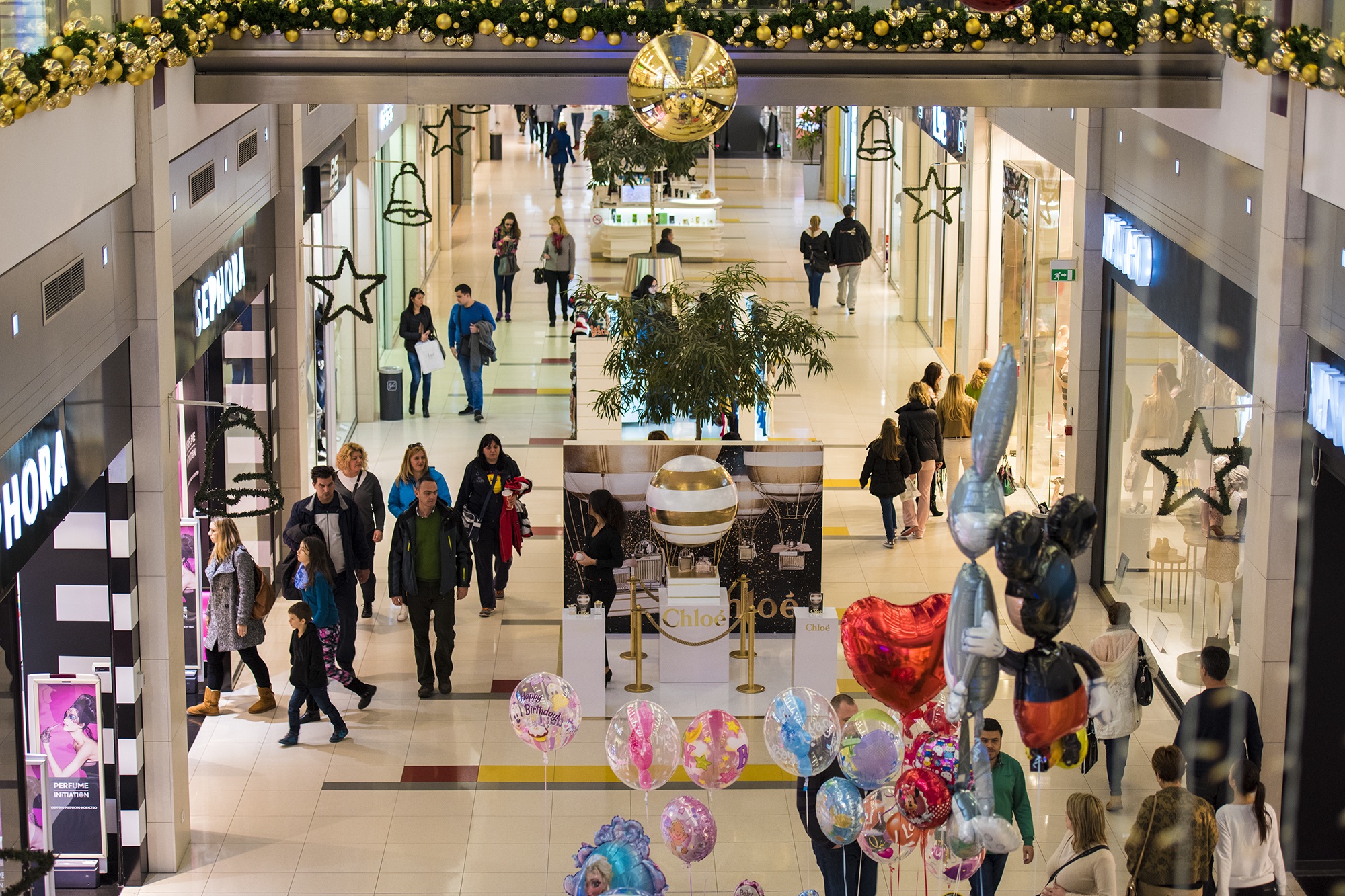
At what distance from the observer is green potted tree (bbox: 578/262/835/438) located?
1187cm

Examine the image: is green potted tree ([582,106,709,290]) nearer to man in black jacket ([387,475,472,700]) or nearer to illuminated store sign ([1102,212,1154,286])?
illuminated store sign ([1102,212,1154,286])

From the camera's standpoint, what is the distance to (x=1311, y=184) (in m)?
7.43

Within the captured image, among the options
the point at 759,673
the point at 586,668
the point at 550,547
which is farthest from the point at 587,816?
the point at 550,547

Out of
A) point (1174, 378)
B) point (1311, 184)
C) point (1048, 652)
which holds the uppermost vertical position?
point (1311, 184)

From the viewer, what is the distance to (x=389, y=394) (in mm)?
16328

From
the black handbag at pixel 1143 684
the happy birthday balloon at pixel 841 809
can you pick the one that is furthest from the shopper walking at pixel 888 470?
the happy birthday balloon at pixel 841 809

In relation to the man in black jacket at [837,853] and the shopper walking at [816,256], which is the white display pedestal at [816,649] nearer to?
the man in black jacket at [837,853]

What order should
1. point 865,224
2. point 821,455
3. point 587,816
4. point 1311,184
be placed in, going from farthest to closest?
point 865,224 → point 821,455 → point 587,816 → point 1311,184

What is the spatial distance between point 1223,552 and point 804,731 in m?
3.52

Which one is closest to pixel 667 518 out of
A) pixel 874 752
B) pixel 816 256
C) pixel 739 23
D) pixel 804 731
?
pixel 739 23

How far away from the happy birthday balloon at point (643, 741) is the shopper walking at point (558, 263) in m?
13.8

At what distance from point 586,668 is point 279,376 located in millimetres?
3910

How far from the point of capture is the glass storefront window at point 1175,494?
894cm

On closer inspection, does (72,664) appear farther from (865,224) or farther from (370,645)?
(865,224)
